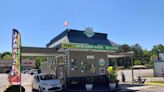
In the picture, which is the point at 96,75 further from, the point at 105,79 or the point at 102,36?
the point at 102,36

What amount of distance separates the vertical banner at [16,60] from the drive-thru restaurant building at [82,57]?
9622 mm

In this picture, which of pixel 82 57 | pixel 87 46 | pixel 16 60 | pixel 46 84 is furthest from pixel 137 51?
pixel 16 60

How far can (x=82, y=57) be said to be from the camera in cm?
2833

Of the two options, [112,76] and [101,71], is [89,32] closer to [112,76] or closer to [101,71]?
[101,71]

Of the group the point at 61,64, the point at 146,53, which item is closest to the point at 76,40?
the point at 61,64

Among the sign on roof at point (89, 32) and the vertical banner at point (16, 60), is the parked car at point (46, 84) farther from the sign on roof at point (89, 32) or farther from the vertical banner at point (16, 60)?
the vertical banner at point (16, 60)

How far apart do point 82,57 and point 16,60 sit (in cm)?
1321

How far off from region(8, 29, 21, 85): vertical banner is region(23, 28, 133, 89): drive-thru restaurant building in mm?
9622

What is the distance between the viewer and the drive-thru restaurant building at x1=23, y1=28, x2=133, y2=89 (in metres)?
26.8

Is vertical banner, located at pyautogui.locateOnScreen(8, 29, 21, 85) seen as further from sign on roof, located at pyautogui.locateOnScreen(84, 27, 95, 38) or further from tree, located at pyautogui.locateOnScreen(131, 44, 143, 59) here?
tree, located at pyautogui.locateOnScreen(131, 44, 143, 59)

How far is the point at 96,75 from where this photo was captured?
1132 inches

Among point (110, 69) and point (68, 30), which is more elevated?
point (68, 30)

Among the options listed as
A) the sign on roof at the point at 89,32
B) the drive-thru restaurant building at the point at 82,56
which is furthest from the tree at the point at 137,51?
the sign on roof at the point at 89,32

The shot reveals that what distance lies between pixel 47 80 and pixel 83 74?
5577 millimetres
